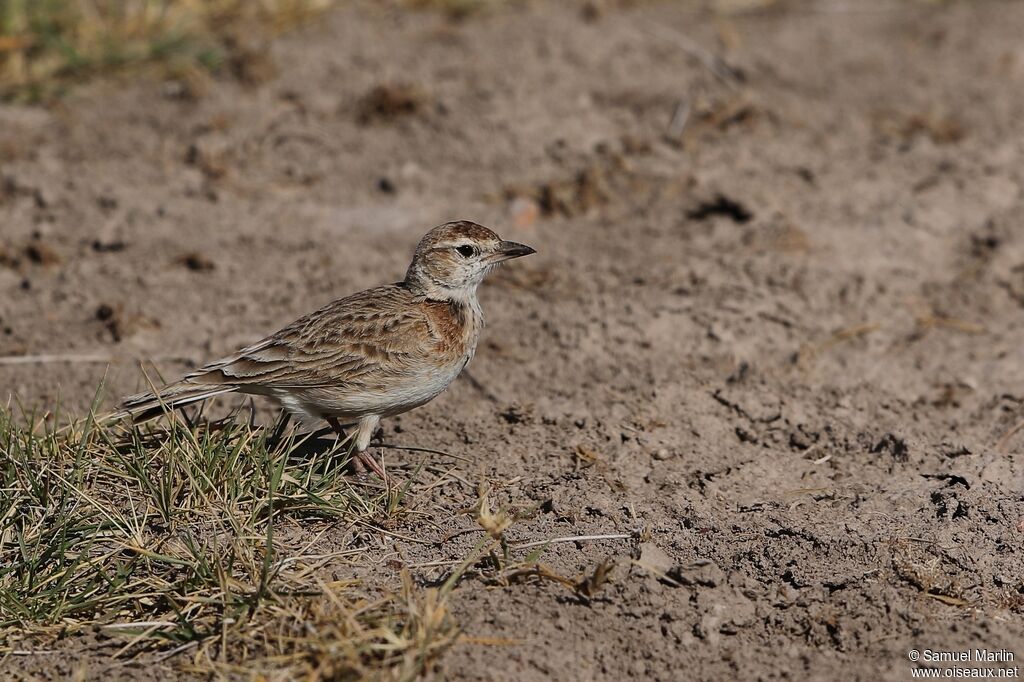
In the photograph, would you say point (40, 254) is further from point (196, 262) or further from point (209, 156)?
point (209, 156)

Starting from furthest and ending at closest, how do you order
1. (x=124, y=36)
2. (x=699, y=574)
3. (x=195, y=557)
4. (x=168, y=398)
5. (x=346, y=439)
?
1. (x=124, y=36)
2. (x=346, y=439)
3. (x=168, y=398)
4. (x=699, y=574)
5. (x=195, y=557)

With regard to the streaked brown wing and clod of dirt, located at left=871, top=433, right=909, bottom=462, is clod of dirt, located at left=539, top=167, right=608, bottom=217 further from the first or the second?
clod of dirt, located at left=871, top=433, right=909, bottom=462

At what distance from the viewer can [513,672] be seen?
4129 mm

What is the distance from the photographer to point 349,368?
541cm

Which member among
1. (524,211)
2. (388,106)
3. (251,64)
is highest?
(251,64)

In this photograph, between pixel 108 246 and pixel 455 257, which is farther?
pixel 108 246

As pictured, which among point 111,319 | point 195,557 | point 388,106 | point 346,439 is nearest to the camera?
point 195,557

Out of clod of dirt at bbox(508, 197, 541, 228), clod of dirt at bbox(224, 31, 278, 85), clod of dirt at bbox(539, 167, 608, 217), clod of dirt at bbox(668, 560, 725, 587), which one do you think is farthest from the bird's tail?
clod of dirt at bbox(224, 31, 278, 85)

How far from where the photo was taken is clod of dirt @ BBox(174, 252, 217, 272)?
740 centimetres

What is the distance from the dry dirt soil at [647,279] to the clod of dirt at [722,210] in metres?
0.03

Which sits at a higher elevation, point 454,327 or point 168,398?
point 454,327

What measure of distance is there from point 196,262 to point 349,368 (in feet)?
7.92

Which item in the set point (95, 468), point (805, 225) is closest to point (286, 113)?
point (805, 225)

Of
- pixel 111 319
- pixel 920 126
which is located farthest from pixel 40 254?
pixel 920 126
